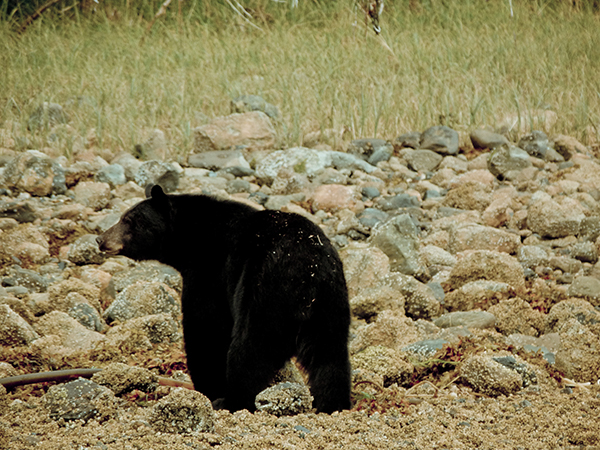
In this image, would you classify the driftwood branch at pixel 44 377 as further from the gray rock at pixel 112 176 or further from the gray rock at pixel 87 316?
the gray rock at pixel 112 176

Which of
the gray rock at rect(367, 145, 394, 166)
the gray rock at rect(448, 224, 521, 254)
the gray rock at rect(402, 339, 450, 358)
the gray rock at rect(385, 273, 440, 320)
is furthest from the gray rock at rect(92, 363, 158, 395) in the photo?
the gray rock at rect(367, 145, 394, 166)

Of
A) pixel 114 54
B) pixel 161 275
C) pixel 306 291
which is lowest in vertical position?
pixel 161 275

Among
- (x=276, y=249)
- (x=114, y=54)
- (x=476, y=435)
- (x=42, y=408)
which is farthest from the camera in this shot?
(x=114, y=54)

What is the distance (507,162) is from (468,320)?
11.7 feet

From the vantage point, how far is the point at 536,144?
7500 millimetres

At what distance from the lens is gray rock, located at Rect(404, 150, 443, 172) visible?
23.6 ft

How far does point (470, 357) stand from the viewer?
2982mm

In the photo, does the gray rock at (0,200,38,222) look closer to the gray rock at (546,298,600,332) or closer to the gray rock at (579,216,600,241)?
the gray rock at (546,298,600,332)

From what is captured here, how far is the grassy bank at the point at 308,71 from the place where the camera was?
8.12 m

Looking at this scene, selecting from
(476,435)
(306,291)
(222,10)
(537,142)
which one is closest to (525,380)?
(476,435)

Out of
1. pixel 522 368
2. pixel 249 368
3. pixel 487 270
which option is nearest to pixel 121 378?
pixel 249 368

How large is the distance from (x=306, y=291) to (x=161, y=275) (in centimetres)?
214

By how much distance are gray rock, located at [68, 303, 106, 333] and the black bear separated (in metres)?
0.91

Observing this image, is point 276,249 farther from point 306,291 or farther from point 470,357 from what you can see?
point 470,357
